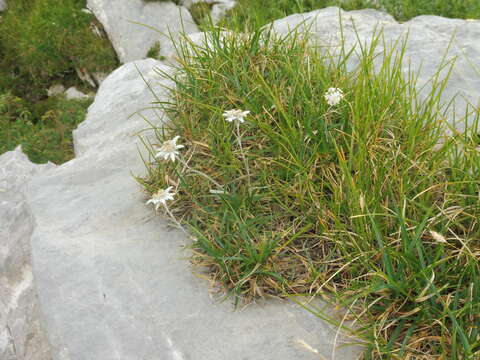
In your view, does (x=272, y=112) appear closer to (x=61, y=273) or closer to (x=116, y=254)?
(x=116, y=254)

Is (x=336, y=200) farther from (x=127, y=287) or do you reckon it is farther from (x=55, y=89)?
(x=55, y=89)

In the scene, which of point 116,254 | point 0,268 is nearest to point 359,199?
point 116,254

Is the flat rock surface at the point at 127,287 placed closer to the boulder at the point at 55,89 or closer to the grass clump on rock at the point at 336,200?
the grass clump on rock at the point at 336,200

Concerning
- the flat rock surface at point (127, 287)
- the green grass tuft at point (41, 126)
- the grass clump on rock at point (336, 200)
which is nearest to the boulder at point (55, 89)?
the green grass tuft at point (41, 126)

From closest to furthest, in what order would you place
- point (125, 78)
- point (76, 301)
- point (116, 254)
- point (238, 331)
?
point (238, 331)
point (76, 301)
point (116, 254)
point (125, 78)

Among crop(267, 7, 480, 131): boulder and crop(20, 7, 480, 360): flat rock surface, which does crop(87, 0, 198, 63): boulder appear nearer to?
crop(267, 7, 480, 131): boulder

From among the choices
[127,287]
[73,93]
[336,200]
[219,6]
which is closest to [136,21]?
[219,6]

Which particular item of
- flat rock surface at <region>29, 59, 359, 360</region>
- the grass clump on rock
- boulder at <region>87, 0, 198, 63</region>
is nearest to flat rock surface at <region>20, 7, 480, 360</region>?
flat rock surface at <region>29, 59, 359, 360</region>
